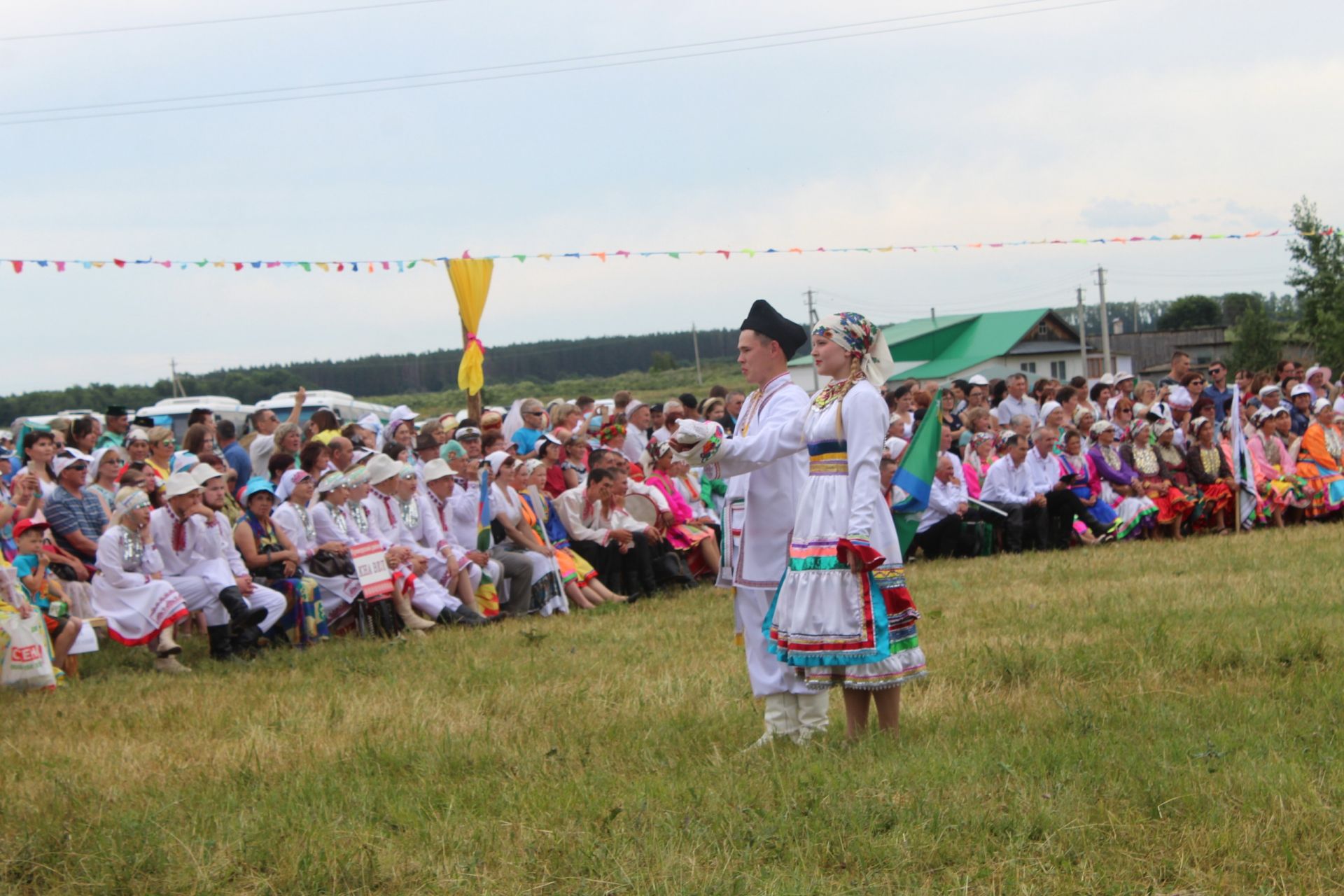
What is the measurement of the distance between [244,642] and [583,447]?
13.2 ft

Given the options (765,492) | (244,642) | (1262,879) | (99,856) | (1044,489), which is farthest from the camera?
(1044,489)

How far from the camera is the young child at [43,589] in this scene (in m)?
8.65

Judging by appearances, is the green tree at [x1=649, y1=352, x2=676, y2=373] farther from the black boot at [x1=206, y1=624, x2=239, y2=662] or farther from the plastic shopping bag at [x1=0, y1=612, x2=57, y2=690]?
the plastic shopping bag at [x1=0, y1=612, x2=57, y2=690]

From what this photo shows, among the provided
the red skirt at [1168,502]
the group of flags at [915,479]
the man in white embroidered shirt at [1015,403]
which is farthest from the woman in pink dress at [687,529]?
the group of flags at [915,479]

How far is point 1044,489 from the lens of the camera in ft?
44.4

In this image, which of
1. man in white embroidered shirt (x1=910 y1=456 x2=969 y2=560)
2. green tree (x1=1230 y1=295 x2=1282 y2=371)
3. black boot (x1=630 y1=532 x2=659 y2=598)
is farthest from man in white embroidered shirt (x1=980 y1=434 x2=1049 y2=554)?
green tree (x1=1230 y1=295 x2=1282 y2=371)

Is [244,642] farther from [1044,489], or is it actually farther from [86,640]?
[1044,489]

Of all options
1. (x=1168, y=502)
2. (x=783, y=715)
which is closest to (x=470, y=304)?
(x=1168, y=502)

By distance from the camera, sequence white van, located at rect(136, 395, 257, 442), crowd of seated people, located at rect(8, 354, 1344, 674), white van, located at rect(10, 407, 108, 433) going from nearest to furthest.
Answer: crowd of seated people, located at rect(8, 354, 1344, 674), white van, located at rect(10, 407, 108, 433), white van, located at rect(136, 395, 257, 442)

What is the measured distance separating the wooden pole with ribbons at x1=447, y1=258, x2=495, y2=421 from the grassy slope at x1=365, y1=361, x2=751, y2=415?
4256 cm

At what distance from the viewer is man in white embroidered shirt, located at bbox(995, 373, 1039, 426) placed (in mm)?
15992

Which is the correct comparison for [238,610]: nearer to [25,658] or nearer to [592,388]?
[25,658]

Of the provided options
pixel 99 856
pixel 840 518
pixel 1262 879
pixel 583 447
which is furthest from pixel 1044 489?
pixel 99 856

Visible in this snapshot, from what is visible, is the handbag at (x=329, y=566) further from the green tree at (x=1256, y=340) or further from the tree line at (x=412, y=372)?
the green tree at (x=1256, y=340)
